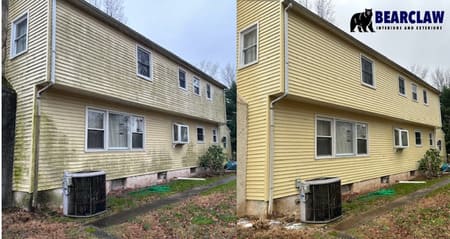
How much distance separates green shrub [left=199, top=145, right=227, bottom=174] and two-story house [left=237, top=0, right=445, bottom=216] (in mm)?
5667

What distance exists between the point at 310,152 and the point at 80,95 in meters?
5.72

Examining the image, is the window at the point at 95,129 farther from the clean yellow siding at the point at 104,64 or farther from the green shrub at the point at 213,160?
the green shrub at the point at 213,160

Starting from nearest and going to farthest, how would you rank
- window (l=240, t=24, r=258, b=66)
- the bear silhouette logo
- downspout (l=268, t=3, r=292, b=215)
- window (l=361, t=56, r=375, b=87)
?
downspout (l=268, t=3, r=292, b=215) < window (l=240, t=24, r=258, b=66) < the bear silhouette logo < window (l=361, t=56, r=375, b=87)

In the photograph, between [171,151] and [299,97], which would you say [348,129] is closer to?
[299,97]

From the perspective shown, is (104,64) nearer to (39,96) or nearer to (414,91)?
(39,96)

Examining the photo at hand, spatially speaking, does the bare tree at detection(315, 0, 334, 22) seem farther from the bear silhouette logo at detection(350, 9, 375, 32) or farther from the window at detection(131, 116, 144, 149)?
the window at detection(131, 116, 144, 149)

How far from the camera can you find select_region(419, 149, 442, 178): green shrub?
1307 cm

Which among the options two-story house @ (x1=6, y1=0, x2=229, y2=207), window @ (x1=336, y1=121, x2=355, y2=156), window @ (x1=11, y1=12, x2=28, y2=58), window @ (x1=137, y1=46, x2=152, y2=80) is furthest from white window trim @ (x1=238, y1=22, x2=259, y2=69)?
window @ (x1=11, y1=12, x2=28, y2=58)

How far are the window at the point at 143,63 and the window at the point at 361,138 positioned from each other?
262 inches

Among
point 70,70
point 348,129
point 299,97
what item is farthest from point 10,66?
point 348,129

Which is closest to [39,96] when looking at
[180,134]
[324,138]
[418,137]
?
[180,134]

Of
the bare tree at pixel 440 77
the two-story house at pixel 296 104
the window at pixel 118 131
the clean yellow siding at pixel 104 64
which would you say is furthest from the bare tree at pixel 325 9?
the bare tree at pixel 440 77

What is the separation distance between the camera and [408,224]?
18.1ft

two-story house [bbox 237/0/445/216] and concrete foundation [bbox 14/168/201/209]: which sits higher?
two-story house [bbox 237/0/445/216]
